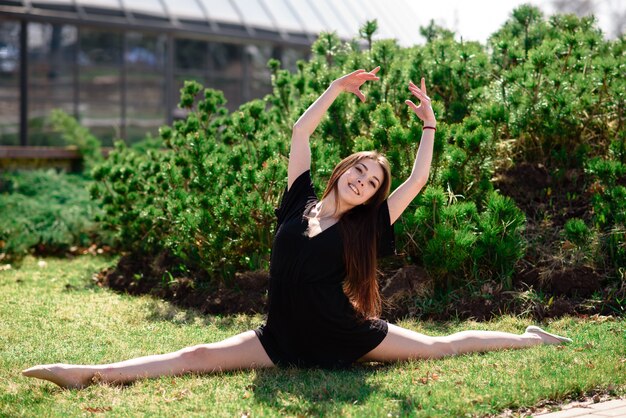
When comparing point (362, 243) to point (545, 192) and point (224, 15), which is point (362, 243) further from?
point (224, 15)

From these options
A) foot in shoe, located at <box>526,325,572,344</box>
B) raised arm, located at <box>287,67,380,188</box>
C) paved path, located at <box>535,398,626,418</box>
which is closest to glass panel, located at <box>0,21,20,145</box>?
raised arm, located at <box>287,67,380,188</box>

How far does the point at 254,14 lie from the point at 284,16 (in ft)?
2.76

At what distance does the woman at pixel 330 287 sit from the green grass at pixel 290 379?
0.10m

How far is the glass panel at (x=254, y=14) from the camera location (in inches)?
651

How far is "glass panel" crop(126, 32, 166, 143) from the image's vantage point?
14.9 meters

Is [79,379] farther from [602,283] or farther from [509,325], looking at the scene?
[602,283]

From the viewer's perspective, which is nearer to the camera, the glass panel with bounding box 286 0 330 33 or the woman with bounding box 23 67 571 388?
the woman with bounding box 23 67 571 388

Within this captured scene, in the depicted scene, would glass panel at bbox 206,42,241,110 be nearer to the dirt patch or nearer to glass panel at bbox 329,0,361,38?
glass panel at bbox 329,0,361,38

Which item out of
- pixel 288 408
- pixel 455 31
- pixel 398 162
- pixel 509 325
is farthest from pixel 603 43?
pixel 288 408

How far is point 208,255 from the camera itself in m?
6.45

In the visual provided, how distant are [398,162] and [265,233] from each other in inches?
46.5

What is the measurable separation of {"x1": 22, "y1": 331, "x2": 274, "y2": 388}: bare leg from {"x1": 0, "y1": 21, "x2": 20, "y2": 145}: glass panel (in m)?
10.1

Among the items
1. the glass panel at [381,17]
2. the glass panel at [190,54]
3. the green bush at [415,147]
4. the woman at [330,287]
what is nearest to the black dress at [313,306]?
the woman at [330,287]

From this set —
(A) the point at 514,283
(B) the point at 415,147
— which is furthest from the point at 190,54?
(A) the point at 514,283
